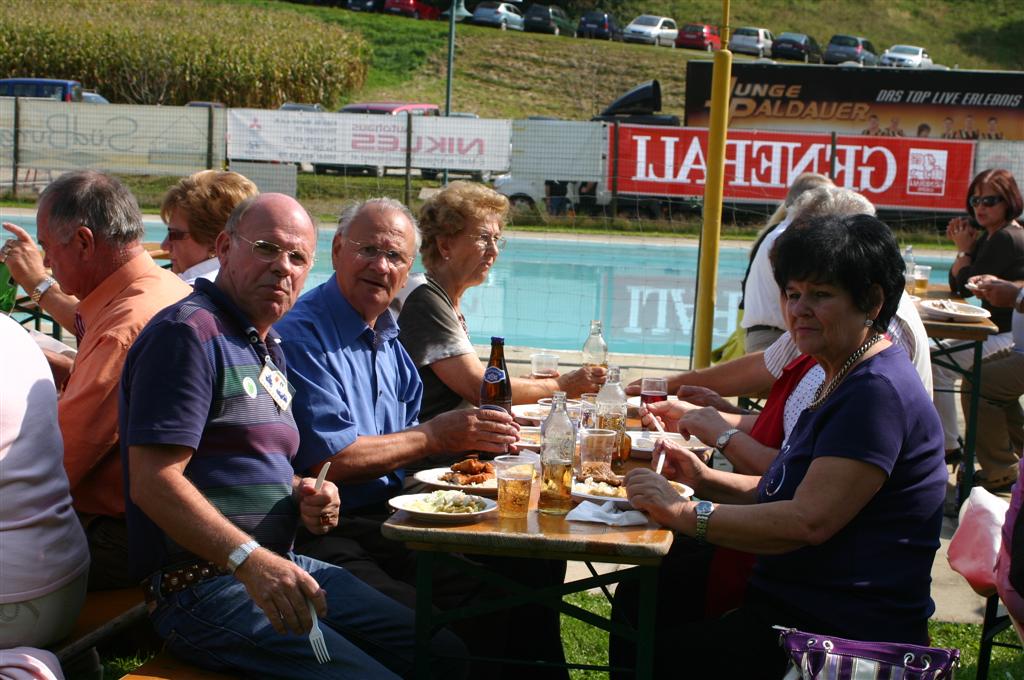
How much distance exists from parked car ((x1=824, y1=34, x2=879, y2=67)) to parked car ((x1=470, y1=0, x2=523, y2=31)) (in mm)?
13912

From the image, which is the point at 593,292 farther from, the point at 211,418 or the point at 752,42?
the point at 752,42

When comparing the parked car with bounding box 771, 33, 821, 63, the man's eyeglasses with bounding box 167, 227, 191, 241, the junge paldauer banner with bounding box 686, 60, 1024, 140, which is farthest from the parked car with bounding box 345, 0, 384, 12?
the man's eyeglasses with bounding box 167, 227, 191, 241

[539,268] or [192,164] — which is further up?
[192,164]

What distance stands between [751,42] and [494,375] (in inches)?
1804

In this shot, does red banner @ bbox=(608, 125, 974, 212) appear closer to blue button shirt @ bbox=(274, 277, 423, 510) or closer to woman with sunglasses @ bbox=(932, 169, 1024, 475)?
woman with sunglasses @ bbox=(932, 169, 1024, 475)

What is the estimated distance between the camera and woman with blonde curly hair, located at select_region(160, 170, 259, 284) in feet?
15.4

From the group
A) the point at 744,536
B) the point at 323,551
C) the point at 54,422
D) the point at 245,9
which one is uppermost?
the point at 245,9

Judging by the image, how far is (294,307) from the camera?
333 cm

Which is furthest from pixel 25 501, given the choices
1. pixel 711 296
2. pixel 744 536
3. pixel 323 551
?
pixel 711 296

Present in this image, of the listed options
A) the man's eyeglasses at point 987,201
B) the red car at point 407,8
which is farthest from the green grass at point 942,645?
the red car at point 407,8

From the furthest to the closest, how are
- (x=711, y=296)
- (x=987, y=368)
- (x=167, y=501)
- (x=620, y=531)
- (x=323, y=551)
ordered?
(x=711, y=296)
(x=987, y=368)
(x=323, y=551)
(x=620, y=531)
(x=167, y=501)

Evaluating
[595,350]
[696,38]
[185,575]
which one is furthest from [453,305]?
[696,38]

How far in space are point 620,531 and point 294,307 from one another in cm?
128

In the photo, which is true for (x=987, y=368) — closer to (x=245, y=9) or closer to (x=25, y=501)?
(x=25, y=501)
